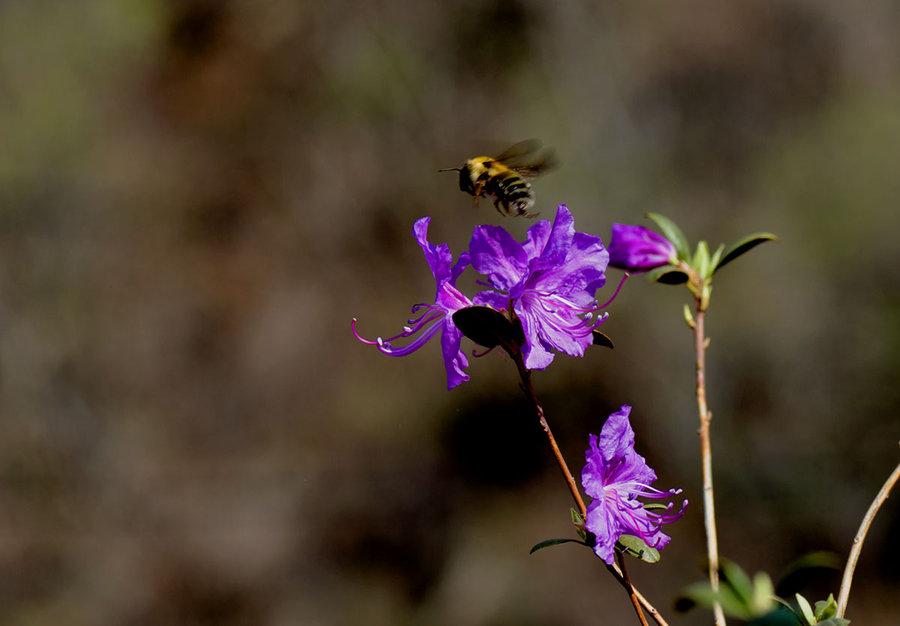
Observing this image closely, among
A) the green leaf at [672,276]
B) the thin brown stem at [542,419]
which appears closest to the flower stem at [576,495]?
the thin brown stem at [542,419]

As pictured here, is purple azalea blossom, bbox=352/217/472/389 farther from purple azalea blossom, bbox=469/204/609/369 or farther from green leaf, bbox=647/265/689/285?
green leaf, bbox=647/265/689/285

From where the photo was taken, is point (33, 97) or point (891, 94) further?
point (33, 97)

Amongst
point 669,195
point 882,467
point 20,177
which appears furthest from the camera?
point 20,177

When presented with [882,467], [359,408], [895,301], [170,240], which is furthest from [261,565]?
[895,301]

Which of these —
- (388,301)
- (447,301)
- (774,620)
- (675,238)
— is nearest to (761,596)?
(774,620)

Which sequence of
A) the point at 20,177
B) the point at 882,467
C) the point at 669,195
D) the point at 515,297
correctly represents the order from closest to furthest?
1. the point at 515,297
2. the point at 882,467
3. the point at 669,195
4. the point at 20,177

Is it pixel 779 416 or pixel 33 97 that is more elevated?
pixel 33 97

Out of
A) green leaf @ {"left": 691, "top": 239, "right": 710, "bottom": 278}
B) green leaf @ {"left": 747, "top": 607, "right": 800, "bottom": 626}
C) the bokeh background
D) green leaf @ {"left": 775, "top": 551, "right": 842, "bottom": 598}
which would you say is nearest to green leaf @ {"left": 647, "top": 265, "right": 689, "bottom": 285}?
green leaf @ {"left": 691, "top": 239, "right": 710, "bottom": 278}

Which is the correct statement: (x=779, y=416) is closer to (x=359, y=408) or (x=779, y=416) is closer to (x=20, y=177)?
(x=359, y=408)
